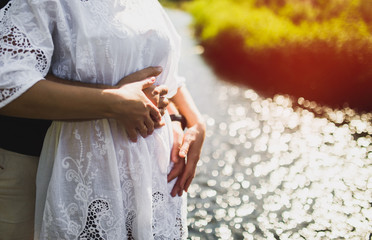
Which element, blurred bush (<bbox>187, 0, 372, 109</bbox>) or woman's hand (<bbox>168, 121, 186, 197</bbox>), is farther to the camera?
blurred bush (<bbox>187, 0, 372, 109</bbox>)

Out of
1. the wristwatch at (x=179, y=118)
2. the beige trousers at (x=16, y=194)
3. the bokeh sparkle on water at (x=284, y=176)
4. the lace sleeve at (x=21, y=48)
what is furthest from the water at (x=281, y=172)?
the lace sleeve at (x=21, y=48)

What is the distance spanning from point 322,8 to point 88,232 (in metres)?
7.85

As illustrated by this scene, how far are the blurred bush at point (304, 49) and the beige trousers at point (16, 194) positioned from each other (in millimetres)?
5426

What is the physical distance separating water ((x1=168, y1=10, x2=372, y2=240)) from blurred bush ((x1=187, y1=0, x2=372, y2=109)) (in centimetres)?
67

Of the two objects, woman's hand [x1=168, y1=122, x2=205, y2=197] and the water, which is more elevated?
woman's hand [x1=168, y1=122, x2=205, y2=197]

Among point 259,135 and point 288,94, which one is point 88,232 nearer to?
point 259,135

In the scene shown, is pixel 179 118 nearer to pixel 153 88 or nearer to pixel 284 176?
pixel 153 88

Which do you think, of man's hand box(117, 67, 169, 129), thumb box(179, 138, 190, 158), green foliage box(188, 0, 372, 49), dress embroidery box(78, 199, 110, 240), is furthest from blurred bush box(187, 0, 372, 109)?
dress embroidery box(78, 199, 110, 240)

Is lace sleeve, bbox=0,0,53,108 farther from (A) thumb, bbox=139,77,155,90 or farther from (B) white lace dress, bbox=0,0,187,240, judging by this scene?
(A) thumb, bbox=139,77,155,90

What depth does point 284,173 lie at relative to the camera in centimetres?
407

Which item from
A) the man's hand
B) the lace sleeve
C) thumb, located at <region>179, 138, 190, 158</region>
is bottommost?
thumb, located at <region>179, 138, 190, 158</region>

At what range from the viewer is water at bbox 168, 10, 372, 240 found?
3.19 metres

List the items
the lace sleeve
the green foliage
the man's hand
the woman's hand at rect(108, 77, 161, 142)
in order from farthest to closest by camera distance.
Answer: the green foliage
the man's hand
the woman's hand at rect(108, 77, 161, 142)
the lace sleeve

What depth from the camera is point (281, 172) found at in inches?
161
